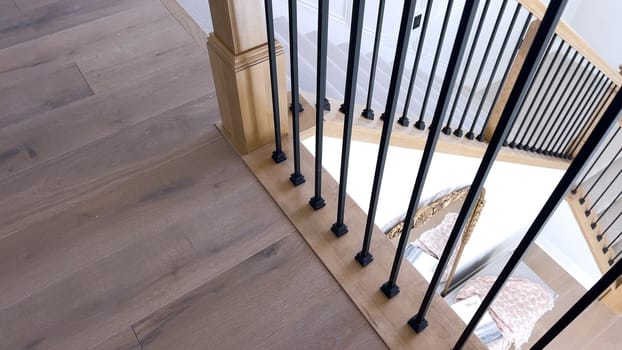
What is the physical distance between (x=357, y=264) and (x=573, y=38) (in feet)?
5.76

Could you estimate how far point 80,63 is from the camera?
164 cm

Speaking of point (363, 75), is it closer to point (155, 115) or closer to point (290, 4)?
point (155, 115)

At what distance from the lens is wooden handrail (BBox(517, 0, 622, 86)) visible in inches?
76.1

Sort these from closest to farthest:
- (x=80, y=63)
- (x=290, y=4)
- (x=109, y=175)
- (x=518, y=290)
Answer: (x=290, y=4)
(x=109, y=175)
(x=80, y=63)
(x=518, y=290)

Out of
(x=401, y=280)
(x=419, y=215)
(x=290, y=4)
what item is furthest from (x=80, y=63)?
(x=419, y=215)

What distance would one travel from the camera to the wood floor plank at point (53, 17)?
173cm

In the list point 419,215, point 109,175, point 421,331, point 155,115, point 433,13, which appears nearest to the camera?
point 421,331

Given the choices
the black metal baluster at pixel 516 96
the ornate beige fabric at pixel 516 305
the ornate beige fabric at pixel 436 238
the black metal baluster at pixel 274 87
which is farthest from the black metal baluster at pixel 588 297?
the ornate beige fabric at pixel 516 305

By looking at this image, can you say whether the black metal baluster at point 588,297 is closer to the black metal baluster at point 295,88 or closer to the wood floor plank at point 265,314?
the wood floor plank at point 265,314

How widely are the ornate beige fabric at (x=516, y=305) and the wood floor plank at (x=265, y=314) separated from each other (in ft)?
7.57

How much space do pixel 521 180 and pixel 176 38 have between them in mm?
2287

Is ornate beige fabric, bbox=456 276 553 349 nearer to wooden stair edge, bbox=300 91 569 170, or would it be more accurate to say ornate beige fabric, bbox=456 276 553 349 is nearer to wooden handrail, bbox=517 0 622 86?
wooden stair edge, bbox=300 91 569 170

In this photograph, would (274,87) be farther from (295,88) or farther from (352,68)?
(352,68)

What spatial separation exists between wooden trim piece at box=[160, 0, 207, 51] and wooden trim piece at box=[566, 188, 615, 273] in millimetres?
2885
